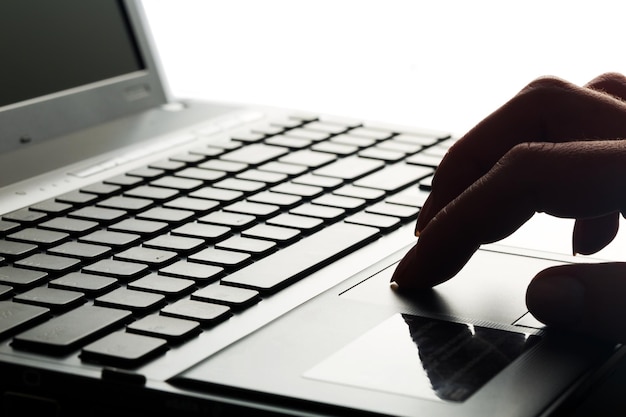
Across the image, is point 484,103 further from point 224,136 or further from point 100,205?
point 100,205

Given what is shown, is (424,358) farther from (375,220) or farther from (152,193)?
(152,193)

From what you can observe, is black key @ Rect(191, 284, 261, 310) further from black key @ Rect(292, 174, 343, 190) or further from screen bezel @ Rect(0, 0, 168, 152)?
screen bezel @ Rect(0, 0, 168, 152)

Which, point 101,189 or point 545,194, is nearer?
point 545,194

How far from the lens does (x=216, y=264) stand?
0.71 meters

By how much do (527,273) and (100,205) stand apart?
0.36 metres

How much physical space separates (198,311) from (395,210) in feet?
0.89

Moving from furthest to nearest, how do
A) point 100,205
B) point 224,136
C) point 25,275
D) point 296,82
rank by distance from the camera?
point 296,82 → point 224,136 → point 100,205 → point 25,275

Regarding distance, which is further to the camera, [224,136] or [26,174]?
[224,136]

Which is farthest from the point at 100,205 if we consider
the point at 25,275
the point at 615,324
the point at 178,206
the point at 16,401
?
the point at 615,324

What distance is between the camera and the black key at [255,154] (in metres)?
0.97

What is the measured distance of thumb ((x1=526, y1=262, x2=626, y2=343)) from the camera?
60 centimetres

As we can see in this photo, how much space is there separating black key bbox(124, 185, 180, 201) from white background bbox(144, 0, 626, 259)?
1.42 ft

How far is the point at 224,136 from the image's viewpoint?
1050 mm

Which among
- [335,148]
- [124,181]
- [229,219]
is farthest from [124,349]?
[335,148]
